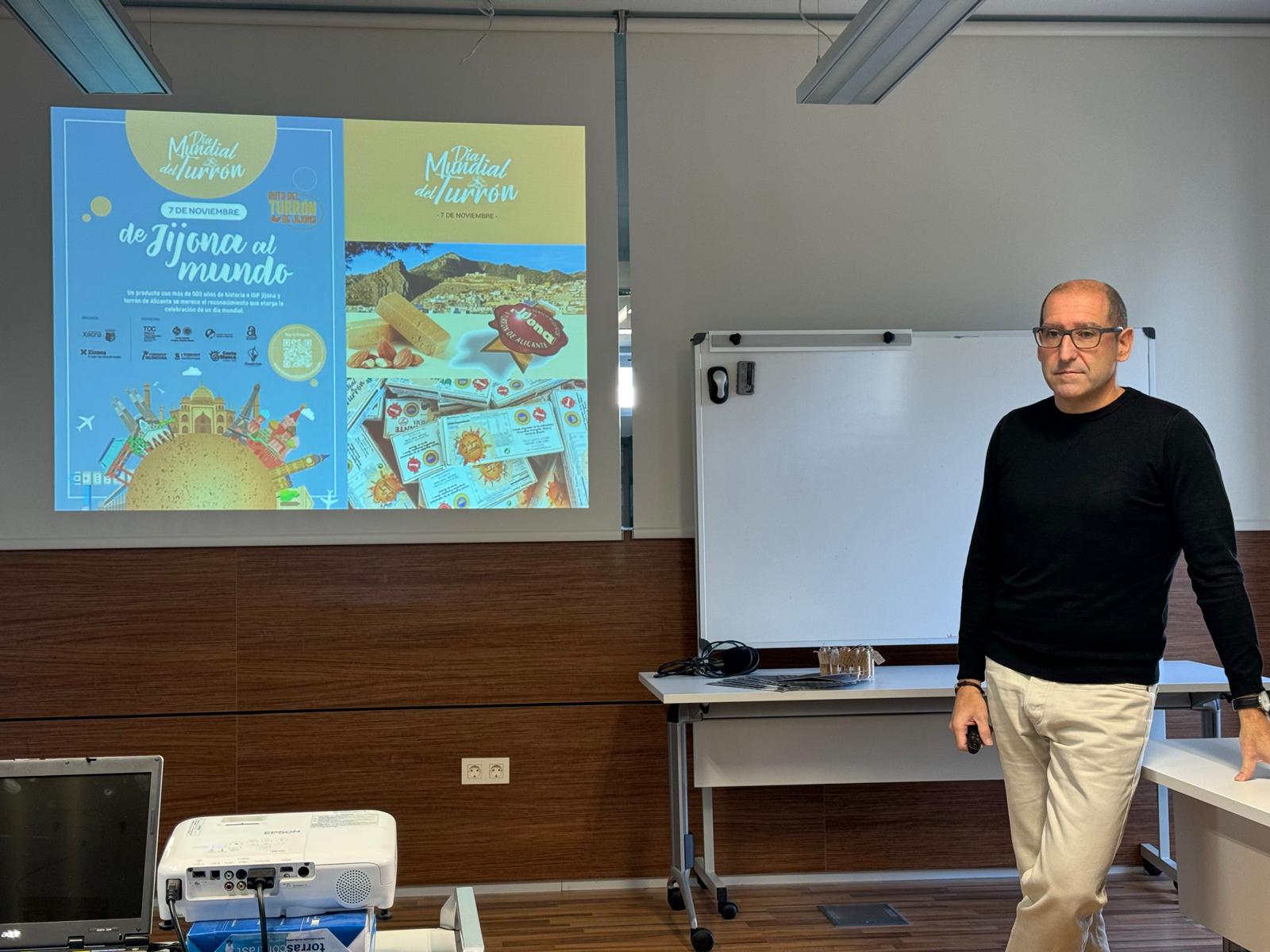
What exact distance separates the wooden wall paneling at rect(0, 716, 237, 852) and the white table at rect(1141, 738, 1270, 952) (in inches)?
118

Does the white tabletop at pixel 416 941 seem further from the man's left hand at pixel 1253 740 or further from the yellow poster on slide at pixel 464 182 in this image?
the yellow poster on slide at pixel 464 182

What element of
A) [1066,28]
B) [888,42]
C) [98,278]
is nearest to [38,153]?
[98,278]

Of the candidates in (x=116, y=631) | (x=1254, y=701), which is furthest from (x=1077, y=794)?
(x=116, y=631)

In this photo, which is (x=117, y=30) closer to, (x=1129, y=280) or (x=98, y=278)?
(x=98, y=278)

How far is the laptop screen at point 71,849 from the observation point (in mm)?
→ 1679

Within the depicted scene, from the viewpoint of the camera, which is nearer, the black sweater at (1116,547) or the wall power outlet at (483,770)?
the black sweater at (1116,547)

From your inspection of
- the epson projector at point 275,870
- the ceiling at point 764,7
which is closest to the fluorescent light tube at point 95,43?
the ceiling at point 764,7

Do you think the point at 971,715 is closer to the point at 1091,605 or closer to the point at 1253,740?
the point at 1091,605

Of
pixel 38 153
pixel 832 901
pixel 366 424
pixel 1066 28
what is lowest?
pixel 832 901

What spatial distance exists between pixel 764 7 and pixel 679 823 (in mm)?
2954

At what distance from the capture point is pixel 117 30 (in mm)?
3055

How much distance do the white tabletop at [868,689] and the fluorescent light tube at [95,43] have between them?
2.43 metres

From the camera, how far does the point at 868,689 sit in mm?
3512

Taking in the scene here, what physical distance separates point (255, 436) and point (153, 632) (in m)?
0.78
